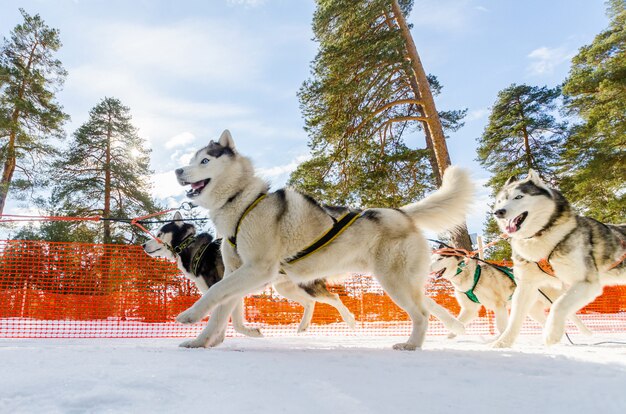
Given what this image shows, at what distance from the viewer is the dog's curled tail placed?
3713 millimetres

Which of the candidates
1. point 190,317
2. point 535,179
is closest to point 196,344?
point 190,317

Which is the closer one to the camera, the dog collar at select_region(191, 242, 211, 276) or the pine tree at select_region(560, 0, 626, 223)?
the dog collar at select_region(191, 242, 211, 276)

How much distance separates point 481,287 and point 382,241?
3393 mm

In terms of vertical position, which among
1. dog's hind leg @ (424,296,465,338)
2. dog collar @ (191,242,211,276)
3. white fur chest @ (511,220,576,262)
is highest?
dog collar @ (191,242,211,276)

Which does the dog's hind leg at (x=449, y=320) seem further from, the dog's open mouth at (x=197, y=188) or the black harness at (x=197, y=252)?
the black harness at (x=197, y=252)

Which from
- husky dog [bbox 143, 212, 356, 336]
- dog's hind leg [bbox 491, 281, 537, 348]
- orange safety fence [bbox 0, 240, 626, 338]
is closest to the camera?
dog's hind leg [bbox 491, 281, 537, 348]

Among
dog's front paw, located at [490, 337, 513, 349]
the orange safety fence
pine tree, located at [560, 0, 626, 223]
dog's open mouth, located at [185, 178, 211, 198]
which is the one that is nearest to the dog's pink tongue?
dog's front paw, located at [490, 337, 513, 349]

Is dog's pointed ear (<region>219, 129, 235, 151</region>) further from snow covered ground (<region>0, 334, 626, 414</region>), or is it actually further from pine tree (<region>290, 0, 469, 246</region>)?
pine tree (<region>290, 0, 469, 246</region>)

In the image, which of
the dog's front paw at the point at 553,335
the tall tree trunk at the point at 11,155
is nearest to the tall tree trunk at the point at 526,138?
the dog's front paw at the point at 553,335

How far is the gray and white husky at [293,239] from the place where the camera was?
10.7ft

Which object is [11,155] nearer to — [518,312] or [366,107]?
[366,107]

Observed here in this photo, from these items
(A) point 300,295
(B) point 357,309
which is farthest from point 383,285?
(B) point 357,309

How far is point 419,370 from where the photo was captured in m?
2.33

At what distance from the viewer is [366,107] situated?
13.3m
